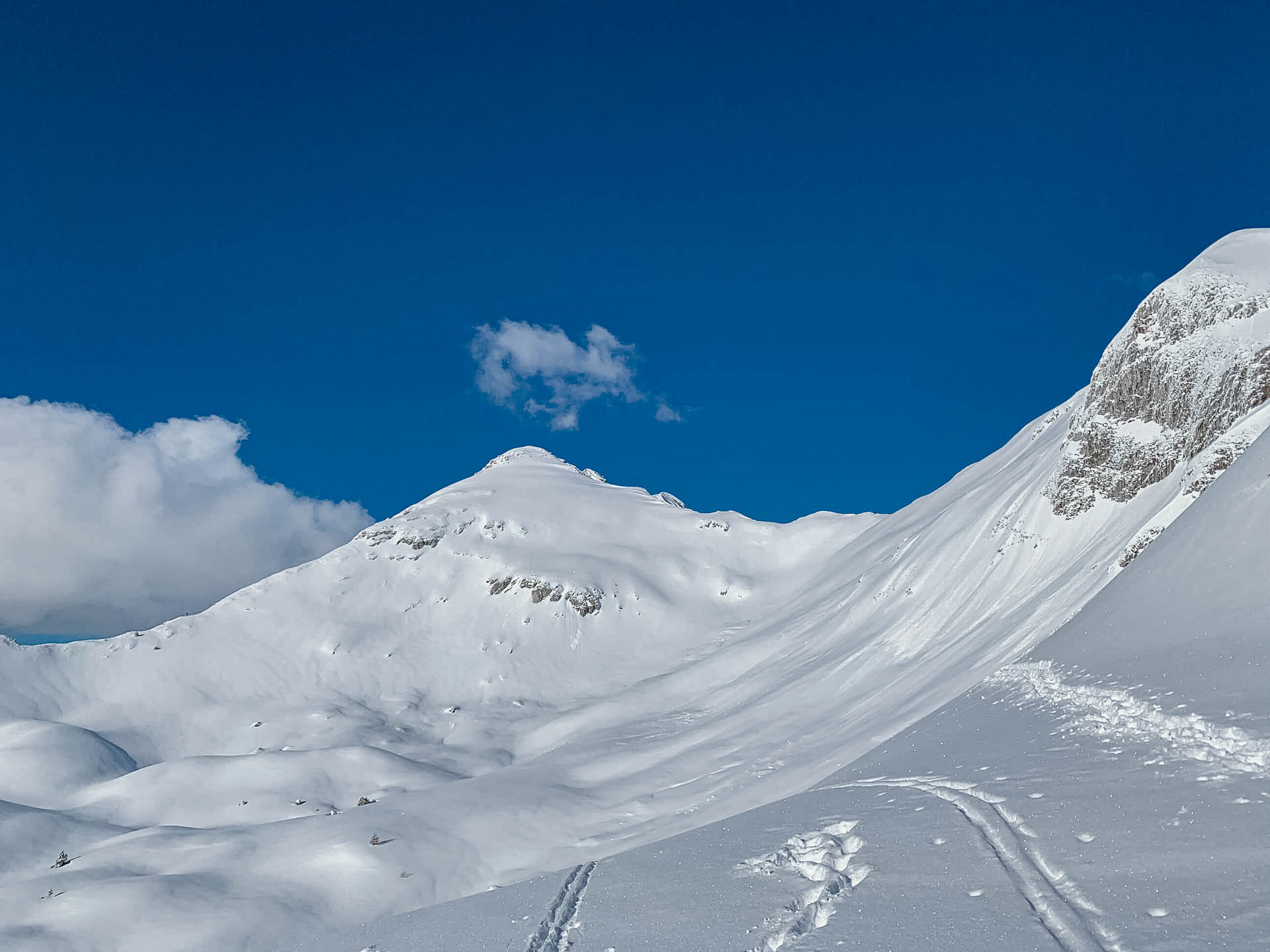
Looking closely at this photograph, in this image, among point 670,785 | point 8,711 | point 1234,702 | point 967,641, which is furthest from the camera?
point 8,711

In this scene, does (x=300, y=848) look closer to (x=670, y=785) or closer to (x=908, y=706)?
(x=670, y=785)

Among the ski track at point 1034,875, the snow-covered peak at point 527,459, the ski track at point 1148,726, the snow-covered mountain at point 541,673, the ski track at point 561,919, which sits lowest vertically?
the ski track at point 1034,875

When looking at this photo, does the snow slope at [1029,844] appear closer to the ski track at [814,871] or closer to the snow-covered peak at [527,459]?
the ski track at [814,871]

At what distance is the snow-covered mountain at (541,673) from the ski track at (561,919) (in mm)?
21856

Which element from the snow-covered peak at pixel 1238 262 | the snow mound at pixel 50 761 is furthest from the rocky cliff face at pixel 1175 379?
the snow mound at pixel 50 761

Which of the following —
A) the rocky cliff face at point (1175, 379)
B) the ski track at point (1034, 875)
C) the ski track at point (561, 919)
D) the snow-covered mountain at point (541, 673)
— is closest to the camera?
the ski track at point (1034, 875)

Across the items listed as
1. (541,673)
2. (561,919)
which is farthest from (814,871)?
(541,673)

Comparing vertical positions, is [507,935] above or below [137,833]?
below

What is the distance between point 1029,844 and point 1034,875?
39.0 inches

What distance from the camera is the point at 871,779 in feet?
54.2

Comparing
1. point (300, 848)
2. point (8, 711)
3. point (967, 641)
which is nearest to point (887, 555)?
point (967, 641)

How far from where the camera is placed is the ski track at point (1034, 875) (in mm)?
7629

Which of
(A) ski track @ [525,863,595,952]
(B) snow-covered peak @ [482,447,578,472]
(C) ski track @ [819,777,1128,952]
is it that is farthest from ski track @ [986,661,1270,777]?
(B) snow-covered peak @ [482,447,578,472]

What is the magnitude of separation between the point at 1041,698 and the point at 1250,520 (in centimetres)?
578
